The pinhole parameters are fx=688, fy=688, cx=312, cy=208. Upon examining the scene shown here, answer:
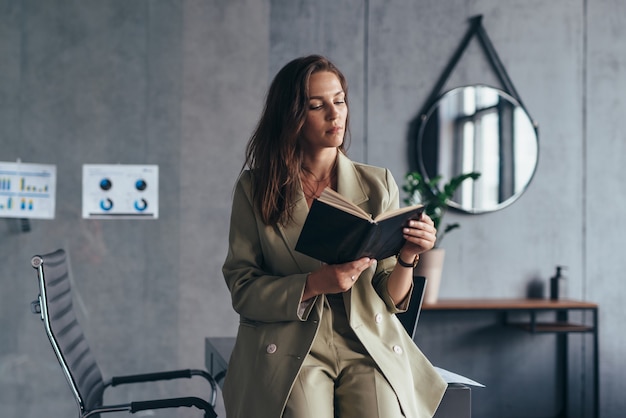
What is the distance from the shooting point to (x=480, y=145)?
13.4ft

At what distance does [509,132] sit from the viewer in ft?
13.5

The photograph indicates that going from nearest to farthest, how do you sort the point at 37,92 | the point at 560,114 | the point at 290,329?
the point at 290,329, the point at 37,92, the point at 560,114

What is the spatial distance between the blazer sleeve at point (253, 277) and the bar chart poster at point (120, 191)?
1926mm

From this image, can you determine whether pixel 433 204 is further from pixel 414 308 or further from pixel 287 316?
pixel 287 316

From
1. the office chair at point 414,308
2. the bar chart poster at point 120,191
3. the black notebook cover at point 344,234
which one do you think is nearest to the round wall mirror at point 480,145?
the bar chart poster at point 120,191

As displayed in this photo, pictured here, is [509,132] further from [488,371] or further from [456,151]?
[488,371]

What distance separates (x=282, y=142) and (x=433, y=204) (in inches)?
80.4

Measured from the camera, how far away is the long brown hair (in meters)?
1.82

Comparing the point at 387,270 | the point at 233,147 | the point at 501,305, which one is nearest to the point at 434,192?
the point at 501,305

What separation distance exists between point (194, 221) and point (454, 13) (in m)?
1.96

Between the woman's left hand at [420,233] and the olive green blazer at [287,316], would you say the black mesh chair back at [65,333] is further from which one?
the woman's left hand at [420,233]

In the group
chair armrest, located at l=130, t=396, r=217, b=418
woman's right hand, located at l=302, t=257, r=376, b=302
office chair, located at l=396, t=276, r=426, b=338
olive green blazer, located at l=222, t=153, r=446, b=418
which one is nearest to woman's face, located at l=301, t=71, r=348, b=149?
olive green blazer, located at l=222, t=153, r=446, b=418

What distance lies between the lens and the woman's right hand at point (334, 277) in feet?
5.38

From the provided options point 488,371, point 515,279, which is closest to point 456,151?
point 515,279
